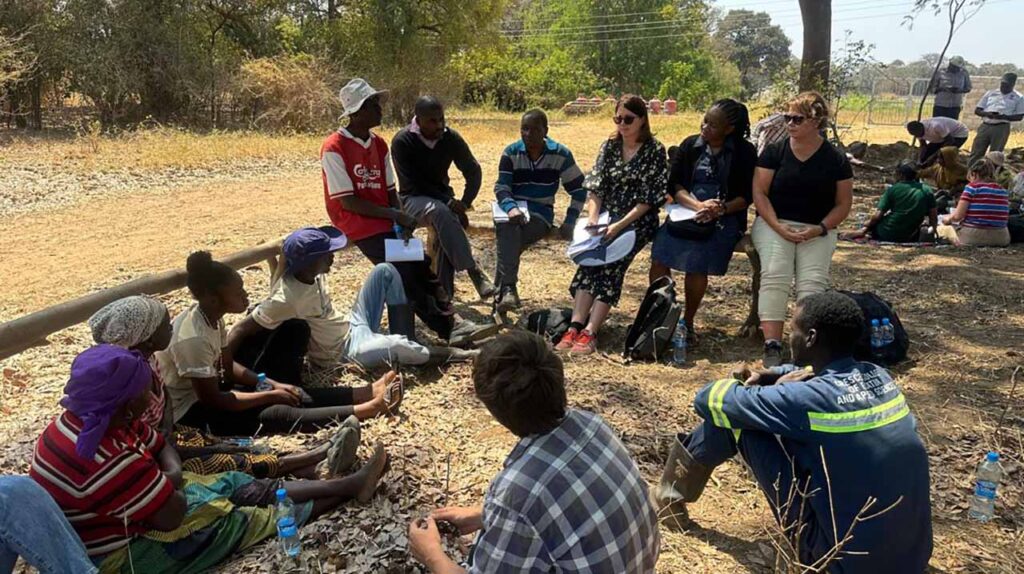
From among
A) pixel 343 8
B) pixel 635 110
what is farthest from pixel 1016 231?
pixel 343 8

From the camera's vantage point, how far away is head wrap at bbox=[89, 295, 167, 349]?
265 cm

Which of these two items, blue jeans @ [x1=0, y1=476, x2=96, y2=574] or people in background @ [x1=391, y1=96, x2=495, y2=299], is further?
people in background @ [x1=391, y1=96, x2=495, y2=299]

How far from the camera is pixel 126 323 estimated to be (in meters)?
2.66

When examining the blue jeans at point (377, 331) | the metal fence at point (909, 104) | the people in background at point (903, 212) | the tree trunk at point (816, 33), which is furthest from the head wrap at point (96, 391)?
the metal fence at point (909, 104)

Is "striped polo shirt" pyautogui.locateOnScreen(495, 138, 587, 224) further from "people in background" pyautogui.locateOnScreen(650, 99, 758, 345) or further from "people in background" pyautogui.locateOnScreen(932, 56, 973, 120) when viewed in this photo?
"people in background" pyautogui.locateOnScreen(932, 56, 973, 120)

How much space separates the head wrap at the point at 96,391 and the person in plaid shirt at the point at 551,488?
115cm

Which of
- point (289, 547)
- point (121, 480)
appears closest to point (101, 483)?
point (121, 480)

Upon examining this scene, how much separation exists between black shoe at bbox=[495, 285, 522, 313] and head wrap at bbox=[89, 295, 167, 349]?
9.64ft

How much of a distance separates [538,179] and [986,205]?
503 centimetres

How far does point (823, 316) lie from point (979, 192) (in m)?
6.30

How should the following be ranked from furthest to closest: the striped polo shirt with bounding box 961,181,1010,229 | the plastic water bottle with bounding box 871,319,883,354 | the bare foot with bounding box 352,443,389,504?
1. the striped polo shirt with bounding box 961,181,1010,229
2. the plastic water bottle with bounding box 871,319,883,354
3. the bare foot with bounding box 352,443,389,504

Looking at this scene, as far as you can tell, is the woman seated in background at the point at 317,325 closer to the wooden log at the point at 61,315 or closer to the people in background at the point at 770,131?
the wooden log at the point at 61,315

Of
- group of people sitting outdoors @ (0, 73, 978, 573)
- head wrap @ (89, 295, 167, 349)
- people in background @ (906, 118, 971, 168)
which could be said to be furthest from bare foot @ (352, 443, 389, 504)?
people in background @ (906, 118, 971, 168)

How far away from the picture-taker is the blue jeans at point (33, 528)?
206 centimetres
